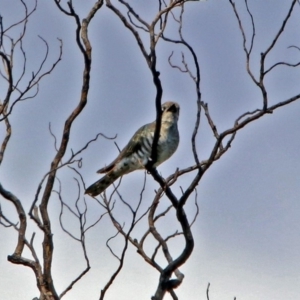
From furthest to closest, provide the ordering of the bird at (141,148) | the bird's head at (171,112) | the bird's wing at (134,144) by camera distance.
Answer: the bird's head at (171,112) < the bird's wing at (134,144) < the bird at (141,148)

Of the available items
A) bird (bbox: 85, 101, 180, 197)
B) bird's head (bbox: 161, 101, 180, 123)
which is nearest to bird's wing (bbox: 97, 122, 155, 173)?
bird (bbox: 85, 101, 180, 197)

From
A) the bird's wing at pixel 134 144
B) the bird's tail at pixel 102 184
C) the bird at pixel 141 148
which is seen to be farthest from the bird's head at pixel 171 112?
the bird's tail at pixel 102 184

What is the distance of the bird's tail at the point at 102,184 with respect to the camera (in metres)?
7.98

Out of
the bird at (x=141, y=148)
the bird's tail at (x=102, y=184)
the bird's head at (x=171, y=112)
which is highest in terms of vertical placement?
the bird's head at (x=171, y=112)

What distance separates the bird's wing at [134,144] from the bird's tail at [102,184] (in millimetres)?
77

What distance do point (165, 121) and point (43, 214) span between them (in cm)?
277

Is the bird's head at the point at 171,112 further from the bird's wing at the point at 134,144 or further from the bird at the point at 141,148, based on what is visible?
the bird's wing at the point at 134,144

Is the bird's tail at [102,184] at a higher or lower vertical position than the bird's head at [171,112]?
lower

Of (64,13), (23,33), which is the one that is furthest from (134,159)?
(64,13)

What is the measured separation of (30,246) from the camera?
5559 millimetres

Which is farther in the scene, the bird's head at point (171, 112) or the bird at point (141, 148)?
the bird's head at point (171, 112)

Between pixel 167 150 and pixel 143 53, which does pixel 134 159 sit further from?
pixel 143 53

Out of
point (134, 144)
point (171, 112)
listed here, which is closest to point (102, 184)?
point (134, 144)

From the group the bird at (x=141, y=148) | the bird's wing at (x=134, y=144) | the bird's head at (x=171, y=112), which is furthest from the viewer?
the bird's head at (x=171, y=112)
